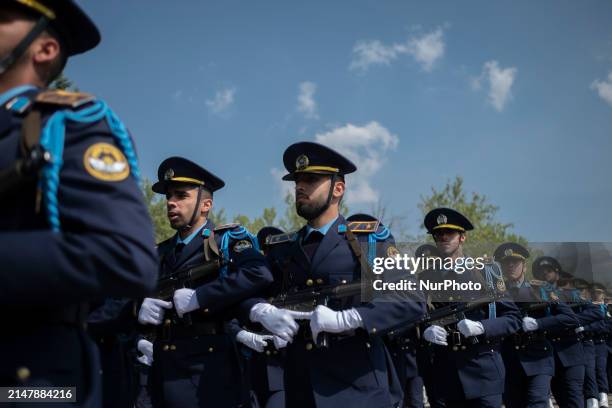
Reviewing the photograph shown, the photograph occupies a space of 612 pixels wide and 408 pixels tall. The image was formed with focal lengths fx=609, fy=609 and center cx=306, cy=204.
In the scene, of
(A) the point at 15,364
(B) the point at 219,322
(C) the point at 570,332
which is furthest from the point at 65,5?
(C) the point at 570,332

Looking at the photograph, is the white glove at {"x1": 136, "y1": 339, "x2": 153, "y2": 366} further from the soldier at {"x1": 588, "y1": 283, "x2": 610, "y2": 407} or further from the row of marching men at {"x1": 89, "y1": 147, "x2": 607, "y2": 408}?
the soldier at {"x1": 588, "y1": 283, "x2": 610, "y2": 407}

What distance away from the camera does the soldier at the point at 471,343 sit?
6.92 m

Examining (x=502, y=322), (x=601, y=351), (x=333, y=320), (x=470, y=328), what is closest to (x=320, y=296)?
(x=333, y=320)

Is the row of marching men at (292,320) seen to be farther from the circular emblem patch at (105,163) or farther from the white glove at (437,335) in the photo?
the circular emblem patch at (105,163)

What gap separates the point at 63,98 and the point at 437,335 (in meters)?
6.09

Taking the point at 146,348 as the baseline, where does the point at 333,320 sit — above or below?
above

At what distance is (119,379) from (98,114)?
393 cm

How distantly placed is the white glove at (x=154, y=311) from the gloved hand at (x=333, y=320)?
4.81 ft

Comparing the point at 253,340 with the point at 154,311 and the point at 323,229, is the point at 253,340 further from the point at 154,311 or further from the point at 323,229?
the point at 323,229

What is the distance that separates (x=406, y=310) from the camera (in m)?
4.63

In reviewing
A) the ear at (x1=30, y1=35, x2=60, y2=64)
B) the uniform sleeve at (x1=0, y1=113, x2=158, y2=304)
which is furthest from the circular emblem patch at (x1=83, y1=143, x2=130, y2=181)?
the ear at (x1=30, y1=35, x2=60, y2=64)

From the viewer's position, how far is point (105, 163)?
1.85 m

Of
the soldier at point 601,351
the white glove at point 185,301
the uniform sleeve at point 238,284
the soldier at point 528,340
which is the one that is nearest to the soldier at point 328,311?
the uniform sleeve at point 238,284

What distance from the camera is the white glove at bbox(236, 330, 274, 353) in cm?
684
